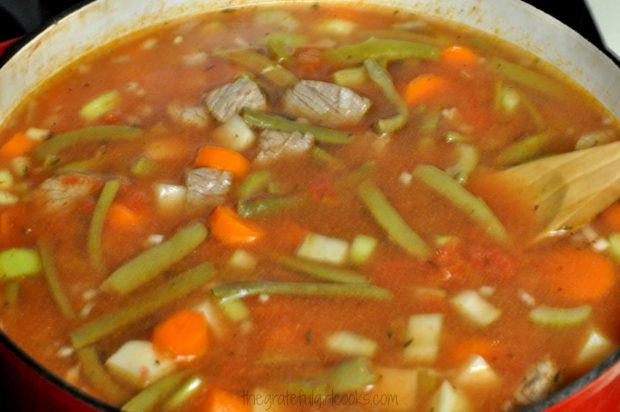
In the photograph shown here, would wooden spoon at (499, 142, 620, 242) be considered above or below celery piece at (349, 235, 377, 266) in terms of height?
below

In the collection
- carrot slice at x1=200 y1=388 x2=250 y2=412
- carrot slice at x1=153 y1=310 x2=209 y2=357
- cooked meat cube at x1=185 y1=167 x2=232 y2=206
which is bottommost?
carrot slice at x1=200 y1=388 x2=250 y2=412

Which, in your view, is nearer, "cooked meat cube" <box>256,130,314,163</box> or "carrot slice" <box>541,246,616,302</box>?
"carrot slice" <box>541,246,616,302</box>

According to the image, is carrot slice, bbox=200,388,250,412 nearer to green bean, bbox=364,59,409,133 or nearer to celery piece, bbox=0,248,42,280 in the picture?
celery piece, bbox=0,248,42,280

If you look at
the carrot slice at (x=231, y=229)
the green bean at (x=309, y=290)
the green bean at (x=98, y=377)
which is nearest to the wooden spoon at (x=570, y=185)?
the green bean at (x=309, y=290)

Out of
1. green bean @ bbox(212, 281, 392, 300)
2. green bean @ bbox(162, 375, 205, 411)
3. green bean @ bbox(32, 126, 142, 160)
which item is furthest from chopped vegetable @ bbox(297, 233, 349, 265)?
green bean @ bbox(32, 126, 142, 160)

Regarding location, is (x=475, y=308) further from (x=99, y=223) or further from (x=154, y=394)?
(x=99, y=223)

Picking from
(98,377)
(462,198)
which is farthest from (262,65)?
(98,377)
